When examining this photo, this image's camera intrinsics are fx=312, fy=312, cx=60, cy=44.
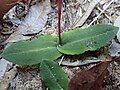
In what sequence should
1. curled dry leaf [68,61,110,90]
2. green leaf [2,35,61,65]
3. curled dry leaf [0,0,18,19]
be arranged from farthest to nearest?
curled dry leaf [0,0,18,19] → green leaf [2,35,61,65] → curled dry leaf [68,61,110,90]

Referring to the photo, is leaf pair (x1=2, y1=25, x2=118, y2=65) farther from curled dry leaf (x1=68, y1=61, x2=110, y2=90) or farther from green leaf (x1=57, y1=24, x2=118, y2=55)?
curled dry leaf (x1=68, y1=61, x2=110, y2=90)

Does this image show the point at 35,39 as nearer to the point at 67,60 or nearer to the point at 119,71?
the point at 67,60

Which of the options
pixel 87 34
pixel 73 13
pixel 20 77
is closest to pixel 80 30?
pixel 87 34

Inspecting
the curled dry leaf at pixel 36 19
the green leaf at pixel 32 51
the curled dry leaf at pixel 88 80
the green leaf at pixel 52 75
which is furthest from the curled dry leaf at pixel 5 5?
the curled dry leaf at pixel 88 80

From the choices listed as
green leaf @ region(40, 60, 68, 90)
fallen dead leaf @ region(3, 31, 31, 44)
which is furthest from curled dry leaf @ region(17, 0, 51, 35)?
green leaf @ region(40, 60, 68, 90)

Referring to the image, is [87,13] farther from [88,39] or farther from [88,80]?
[88,80]

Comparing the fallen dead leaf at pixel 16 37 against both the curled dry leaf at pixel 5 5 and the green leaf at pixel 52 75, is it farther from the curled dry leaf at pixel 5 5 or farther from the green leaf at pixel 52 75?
the green leaf at pixel 52 75
